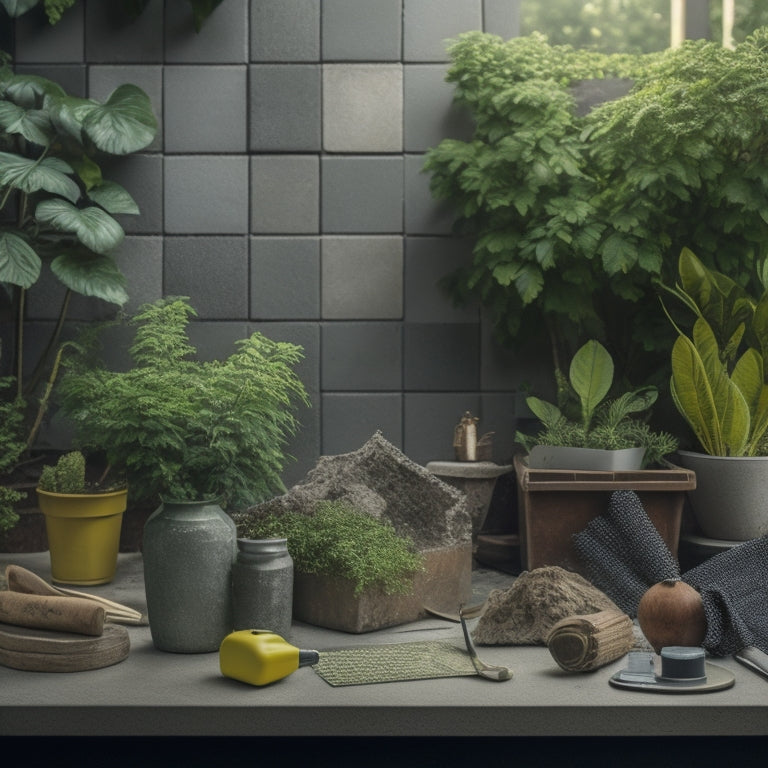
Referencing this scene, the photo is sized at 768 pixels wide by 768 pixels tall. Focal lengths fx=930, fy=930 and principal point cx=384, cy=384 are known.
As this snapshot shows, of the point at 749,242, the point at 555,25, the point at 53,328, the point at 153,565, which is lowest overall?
the point at 153,565

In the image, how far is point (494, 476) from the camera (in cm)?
223

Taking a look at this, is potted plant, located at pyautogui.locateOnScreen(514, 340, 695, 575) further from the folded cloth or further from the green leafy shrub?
the green leafy shrub

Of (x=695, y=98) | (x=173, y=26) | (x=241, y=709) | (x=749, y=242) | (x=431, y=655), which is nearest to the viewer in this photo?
(x=241, y=709)

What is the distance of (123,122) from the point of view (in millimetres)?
2227

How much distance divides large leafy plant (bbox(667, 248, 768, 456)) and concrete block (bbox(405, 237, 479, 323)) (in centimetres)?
58

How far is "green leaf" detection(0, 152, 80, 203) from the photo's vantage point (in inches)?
82.3

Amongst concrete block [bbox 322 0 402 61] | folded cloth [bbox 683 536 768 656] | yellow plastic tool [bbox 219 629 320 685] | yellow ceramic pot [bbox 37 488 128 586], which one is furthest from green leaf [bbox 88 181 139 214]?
folded cloth [bbox 683 536 768 656]

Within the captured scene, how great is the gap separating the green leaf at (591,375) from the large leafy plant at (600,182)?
0.47 ft

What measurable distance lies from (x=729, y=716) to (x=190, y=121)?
6.12 ft

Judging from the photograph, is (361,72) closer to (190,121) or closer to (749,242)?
(190,121)

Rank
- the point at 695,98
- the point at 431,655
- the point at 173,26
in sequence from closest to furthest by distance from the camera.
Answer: the point at 431,655, the point at 695,98, the point at 173,26

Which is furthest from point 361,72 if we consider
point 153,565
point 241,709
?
point 241,709

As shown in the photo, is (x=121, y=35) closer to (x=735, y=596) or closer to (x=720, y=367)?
(x=720, y=367)

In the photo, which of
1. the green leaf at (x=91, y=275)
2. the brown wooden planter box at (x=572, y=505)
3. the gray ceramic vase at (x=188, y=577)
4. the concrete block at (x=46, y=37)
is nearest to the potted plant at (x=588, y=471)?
→ the brown wooden planter box at (x=572, y=505)
